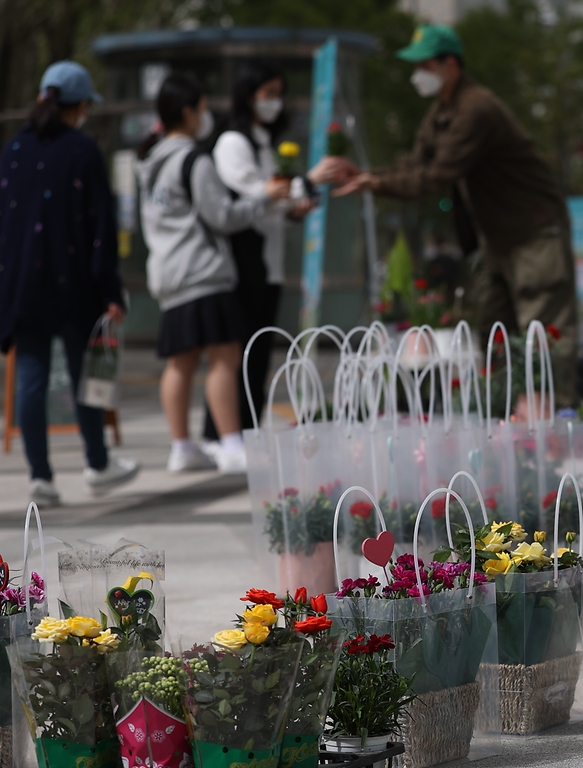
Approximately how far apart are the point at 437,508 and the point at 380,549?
938 millimetres

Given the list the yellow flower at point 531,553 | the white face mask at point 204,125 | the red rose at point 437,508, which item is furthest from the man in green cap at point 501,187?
the yellow flower at point 531,553

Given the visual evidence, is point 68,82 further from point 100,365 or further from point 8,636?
point 8,636

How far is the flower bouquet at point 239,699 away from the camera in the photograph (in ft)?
6.84

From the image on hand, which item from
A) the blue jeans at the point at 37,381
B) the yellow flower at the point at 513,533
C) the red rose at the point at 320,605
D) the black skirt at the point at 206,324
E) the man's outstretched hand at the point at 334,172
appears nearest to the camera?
the red rose at the point at 320,605

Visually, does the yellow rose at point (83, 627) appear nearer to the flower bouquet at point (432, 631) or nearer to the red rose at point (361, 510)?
the flower bouquet at point (432, 631)

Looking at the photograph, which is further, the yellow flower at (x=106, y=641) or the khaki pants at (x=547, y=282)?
the khaki pants at (x=547, y=282)

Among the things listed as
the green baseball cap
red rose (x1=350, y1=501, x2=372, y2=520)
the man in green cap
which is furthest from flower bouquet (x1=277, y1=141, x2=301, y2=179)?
red rose (x1=350, y1=501, x2=372, y2=520)

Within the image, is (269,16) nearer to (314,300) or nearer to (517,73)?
(517,73)

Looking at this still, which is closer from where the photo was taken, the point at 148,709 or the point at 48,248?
the point at 148,709

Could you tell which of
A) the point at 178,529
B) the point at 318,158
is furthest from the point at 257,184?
the point at 318,158

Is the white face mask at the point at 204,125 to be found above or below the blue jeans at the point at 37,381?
above

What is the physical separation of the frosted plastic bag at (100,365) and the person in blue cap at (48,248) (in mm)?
58

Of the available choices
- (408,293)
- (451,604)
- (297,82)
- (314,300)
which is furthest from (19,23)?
(451,604)

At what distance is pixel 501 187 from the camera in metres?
5.75
